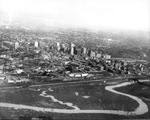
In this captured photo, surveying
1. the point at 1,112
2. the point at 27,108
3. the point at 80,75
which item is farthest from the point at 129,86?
the point at 1,112

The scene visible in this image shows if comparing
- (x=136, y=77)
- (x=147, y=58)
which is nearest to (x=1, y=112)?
(x=136, y=77)

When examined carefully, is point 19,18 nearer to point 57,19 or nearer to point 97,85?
point 57,19

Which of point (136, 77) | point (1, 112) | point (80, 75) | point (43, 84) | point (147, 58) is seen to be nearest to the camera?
point (1, 112)

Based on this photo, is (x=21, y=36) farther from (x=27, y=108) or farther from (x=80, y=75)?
(x=27, y=108)

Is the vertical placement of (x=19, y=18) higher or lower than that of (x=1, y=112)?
higher

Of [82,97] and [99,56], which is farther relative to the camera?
[99,56]

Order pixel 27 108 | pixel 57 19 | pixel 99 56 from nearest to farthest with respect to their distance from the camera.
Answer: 1. pixel 27 108
2. pixel 99 56
3. pixel 57 19

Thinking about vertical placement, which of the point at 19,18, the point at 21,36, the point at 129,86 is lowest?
the point at 129,86
